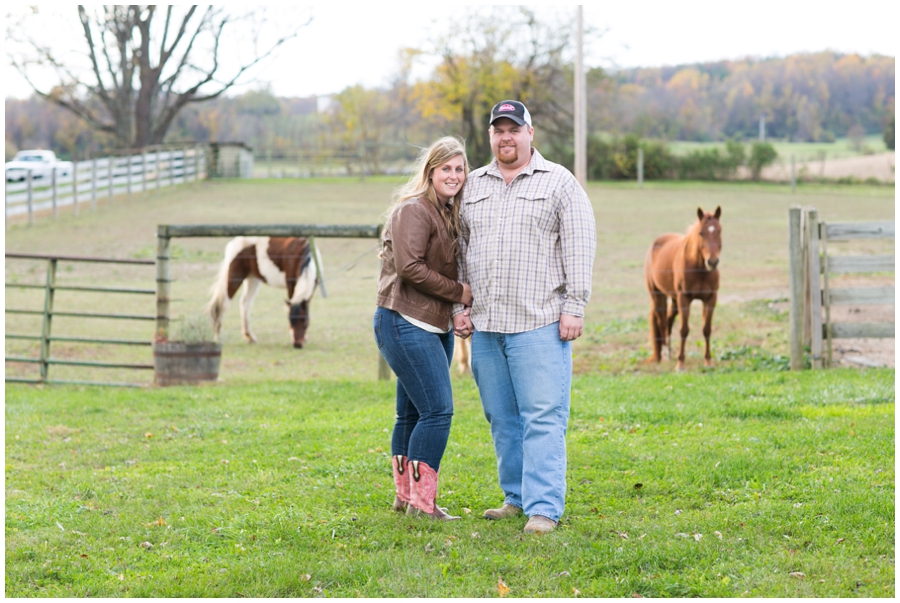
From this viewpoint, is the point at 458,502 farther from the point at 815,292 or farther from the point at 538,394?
the point at 815,292

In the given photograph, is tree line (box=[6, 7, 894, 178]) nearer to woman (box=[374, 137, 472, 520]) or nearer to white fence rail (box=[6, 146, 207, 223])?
white fence rail (box=[6, 146, 207, 223])

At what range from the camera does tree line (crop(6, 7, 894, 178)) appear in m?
36.1

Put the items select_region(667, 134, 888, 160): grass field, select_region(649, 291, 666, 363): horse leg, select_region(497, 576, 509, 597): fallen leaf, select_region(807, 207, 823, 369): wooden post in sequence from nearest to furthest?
select_region(497, 576, 509, 597): fallen leaf → select_region(807, 207, 823, 369): wooden post → select_region(649, 291, 666, 363): horse leg → select_region(667, 134, 888, 160): grass field

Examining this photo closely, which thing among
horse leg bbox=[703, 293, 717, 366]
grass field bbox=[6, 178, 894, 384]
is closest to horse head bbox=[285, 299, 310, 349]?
grass field bbox=[6, 178, 894, 384]

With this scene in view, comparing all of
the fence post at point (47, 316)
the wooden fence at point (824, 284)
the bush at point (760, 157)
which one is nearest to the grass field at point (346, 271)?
the wooden fence at point (824, 284)

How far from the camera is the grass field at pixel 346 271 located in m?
9.27

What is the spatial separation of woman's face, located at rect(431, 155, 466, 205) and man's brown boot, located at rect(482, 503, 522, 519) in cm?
140

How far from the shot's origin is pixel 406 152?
43.6m

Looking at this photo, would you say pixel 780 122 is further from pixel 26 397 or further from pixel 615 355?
pixel 26 397

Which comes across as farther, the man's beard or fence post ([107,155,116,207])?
fence post ([107,155,116,207])

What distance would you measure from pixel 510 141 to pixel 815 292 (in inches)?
203

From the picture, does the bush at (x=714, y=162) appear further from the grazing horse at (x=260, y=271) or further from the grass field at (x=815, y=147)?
the grazing horse at (x=260, y=271)

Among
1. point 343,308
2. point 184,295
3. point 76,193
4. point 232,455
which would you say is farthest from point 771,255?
point 76,193

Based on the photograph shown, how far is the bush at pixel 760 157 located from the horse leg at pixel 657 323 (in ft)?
93.0
